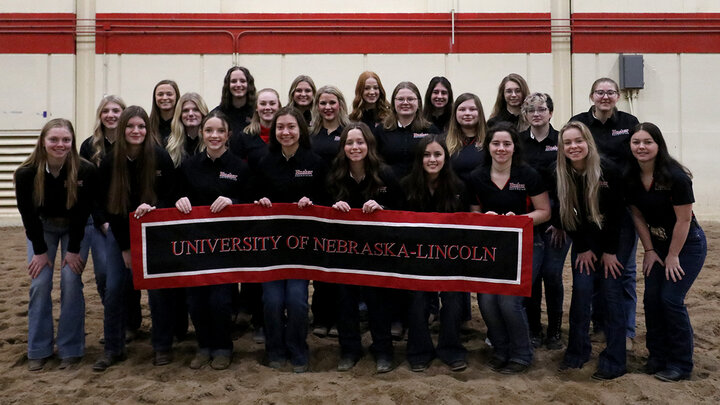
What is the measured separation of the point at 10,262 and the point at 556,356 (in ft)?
20.9

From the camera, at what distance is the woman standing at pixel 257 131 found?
461cm

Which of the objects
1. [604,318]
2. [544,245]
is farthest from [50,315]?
[604,318]

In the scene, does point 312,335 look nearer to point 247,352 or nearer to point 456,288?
point 247,352

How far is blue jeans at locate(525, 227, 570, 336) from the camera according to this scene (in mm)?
4023

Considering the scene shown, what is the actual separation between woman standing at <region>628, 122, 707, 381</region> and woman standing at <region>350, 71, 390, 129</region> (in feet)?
6.68

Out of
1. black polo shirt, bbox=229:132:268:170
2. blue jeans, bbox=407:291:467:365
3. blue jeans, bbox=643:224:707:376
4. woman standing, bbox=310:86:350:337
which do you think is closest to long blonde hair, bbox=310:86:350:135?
woman standing, bbox=310:86:350:337

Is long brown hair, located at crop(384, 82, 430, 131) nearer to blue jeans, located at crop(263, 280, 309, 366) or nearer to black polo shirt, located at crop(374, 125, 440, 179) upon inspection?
black polo shirt, located at crop(374, 125, 440, 179)

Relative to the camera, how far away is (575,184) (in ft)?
12.4

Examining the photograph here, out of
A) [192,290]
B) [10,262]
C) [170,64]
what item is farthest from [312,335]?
[170,64]

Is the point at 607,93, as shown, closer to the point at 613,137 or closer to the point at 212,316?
the point at 613,137

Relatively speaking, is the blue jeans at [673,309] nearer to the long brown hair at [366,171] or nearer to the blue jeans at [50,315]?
the long brown hair at [366,171]

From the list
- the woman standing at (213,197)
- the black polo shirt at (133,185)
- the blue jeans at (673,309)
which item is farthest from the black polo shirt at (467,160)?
the black polo shirt at (133,185)

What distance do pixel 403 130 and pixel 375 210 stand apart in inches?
37.9

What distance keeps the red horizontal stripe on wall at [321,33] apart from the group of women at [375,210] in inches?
218
